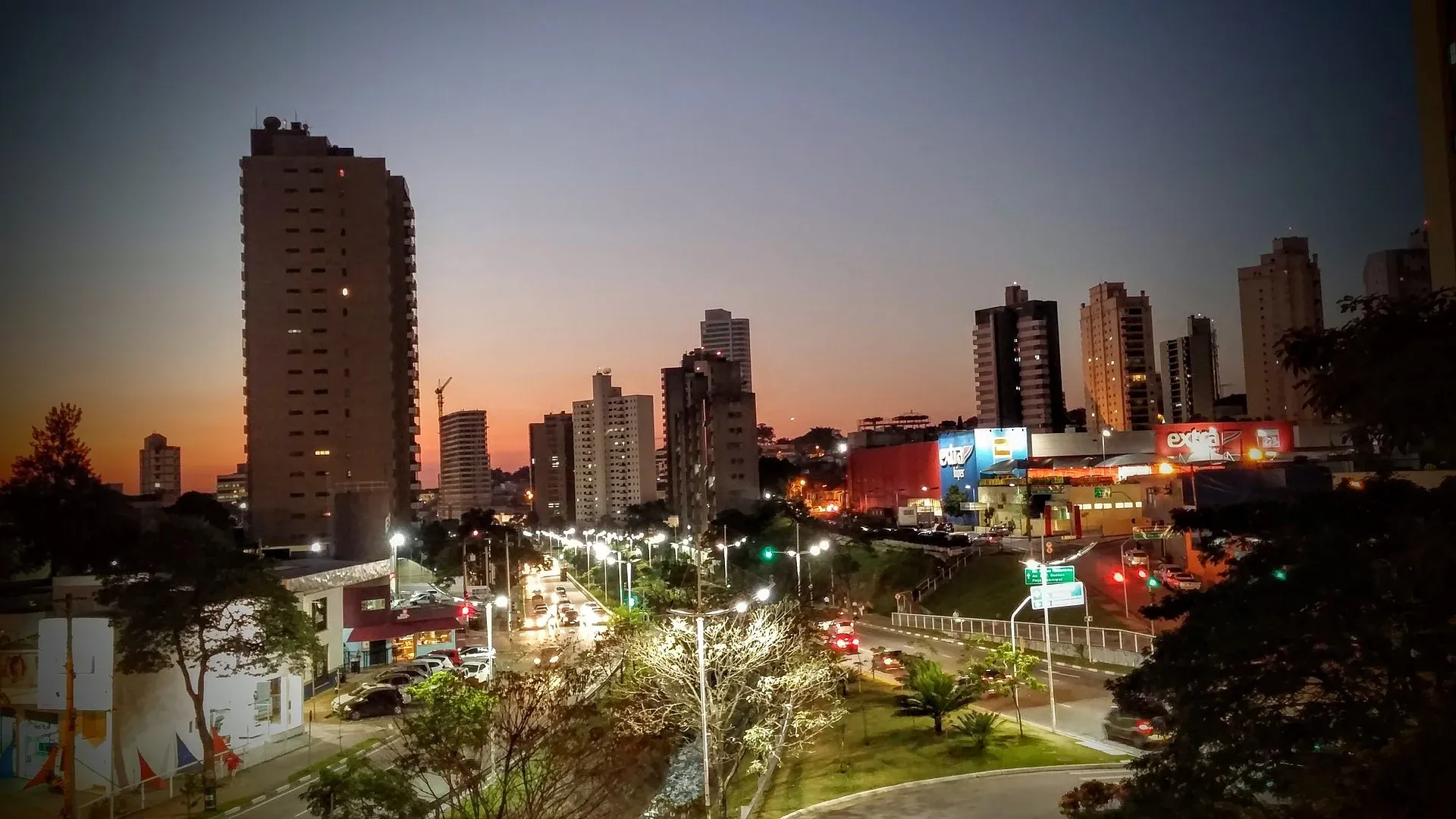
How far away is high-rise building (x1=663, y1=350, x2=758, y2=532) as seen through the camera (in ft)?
323

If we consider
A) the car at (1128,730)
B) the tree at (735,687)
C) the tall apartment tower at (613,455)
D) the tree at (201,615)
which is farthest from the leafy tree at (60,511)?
the tall apartment tower at (613,455)

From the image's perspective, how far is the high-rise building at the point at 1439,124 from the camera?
29.2 m

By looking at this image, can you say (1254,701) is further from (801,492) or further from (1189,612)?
(801,492)

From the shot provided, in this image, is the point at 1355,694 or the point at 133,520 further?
the point at 133,520

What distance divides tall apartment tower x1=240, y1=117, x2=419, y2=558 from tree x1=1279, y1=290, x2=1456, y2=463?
247 ft

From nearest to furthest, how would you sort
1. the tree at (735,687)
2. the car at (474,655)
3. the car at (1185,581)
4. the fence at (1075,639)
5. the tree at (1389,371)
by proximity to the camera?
the tree at (1389,371), the tree at (735,687), the fence at (1075,639), the car at (474,655), the car at (1185,581)

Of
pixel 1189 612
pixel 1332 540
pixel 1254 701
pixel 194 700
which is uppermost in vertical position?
pixel 1332 540

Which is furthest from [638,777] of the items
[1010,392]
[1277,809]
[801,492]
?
[1010,392]

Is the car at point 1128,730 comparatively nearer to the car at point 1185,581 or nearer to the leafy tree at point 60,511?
the car at point 1185,581

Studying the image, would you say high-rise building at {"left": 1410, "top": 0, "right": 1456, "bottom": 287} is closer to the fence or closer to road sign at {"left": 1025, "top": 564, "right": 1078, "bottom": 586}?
road sign at {"left": 1025, "top": 564, "right": 1078, "bottom": 586}

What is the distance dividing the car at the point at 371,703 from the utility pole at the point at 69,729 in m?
9.32

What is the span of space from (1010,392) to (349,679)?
394 feet

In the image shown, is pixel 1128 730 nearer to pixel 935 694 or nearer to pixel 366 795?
pixel 935 694

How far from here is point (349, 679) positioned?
3888 cm
